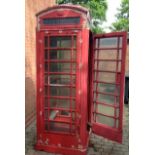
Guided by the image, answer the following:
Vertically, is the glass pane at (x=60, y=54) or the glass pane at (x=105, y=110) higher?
the glass pane at (x=60, y=54)

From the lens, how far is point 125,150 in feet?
13.8

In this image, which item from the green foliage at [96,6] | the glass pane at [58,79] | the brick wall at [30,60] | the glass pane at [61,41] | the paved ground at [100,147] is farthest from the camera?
the green foliage at [96,6]

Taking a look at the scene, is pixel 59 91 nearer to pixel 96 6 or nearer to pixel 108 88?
pixel 108 88

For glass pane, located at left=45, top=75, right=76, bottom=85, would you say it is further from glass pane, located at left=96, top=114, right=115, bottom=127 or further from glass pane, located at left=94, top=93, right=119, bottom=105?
glass pane, located at left=96, top=114, right=115, bottom=127

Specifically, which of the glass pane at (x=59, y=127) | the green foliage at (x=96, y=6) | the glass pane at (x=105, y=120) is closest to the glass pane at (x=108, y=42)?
the glass pane at (x=105, y=120)

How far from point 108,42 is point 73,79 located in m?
0.99

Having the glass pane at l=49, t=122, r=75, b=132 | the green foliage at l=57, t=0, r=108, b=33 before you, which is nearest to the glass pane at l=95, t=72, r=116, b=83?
the glass pane at l=49, t=122, r=75, b=132

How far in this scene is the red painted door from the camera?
12.7 feet

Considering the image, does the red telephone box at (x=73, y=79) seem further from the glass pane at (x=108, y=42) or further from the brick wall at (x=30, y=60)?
the brick wall at (x=30, y=60)

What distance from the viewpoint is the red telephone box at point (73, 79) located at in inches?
149
